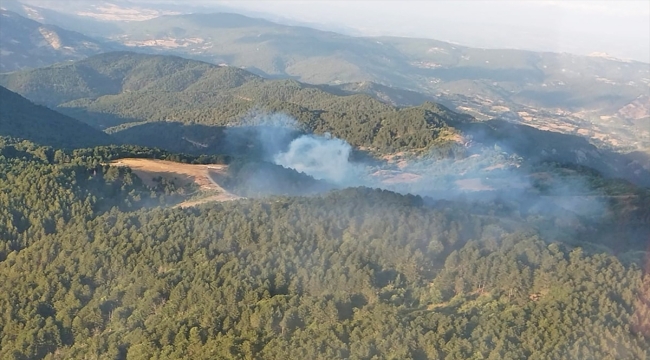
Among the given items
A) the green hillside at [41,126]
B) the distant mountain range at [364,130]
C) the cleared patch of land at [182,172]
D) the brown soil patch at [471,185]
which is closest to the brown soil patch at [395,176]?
the brown soil patch at [471,185]

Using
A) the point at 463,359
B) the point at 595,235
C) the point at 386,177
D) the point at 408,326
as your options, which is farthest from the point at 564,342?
the point at 386,177

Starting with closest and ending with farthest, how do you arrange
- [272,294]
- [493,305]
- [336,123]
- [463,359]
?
[463,359]
[493,305]
[272,294]
[336,123]

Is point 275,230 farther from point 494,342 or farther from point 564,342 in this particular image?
point 564,342

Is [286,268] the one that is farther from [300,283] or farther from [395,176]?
[395,176]

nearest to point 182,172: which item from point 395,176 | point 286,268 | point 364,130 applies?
point 286,268

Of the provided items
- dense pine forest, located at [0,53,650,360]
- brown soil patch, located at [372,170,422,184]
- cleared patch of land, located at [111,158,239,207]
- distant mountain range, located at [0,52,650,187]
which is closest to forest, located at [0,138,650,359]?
dense pine forest, located at [0,53,650,360]

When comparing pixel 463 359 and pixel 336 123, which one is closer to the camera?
pixel 463 359

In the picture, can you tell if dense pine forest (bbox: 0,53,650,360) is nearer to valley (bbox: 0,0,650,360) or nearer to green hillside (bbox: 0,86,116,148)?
valley (bbox: 0,0,650,360)
